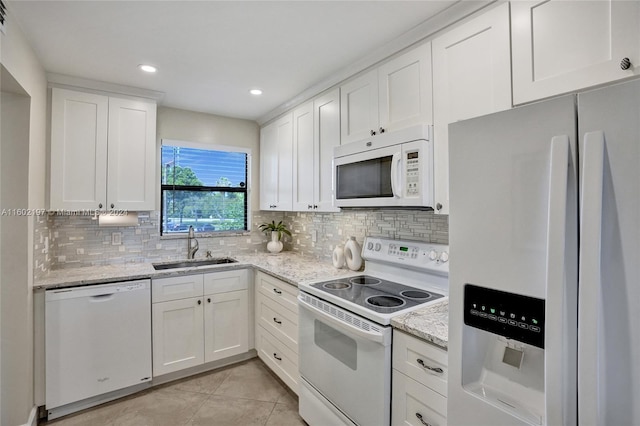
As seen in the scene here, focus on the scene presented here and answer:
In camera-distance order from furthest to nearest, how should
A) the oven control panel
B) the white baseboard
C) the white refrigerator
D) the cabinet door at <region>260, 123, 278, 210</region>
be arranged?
the cabinet door at <region>260, 123, 278, 210</region> < the white baseboard < the oven control panel < the white refrigerator

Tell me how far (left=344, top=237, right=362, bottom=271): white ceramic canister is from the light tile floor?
111 cm

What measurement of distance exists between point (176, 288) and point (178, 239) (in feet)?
2.47

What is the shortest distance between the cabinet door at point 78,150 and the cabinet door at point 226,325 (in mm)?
1268

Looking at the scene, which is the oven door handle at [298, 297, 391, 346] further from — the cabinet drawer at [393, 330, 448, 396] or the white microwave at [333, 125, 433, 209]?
the white microwave at [333, 125, 433, 209]

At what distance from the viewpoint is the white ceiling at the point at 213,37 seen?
5.35 feet

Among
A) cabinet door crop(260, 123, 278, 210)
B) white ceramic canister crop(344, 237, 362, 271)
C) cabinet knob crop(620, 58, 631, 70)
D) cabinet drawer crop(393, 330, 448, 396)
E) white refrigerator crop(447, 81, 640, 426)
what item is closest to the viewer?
white refrigerator crop(447, 81, 640, 426)

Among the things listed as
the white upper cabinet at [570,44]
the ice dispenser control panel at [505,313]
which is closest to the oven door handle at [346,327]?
the ice dispenser control panel at [505,313]

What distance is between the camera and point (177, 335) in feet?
8.62

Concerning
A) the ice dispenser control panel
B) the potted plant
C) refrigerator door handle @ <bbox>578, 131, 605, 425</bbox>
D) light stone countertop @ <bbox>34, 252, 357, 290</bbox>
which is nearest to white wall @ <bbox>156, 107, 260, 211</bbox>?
the potted plant

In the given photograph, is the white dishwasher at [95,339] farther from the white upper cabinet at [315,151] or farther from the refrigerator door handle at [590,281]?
the refrigerator door handle at [590,281]

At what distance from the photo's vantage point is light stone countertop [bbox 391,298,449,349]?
127cm

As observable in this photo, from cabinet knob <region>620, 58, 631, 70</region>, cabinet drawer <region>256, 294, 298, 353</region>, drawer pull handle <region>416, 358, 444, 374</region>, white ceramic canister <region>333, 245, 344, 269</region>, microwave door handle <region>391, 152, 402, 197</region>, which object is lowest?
cabinet drawer <region>256, 294, 298, 353</region>

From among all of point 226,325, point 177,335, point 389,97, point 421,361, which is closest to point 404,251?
point 421,361

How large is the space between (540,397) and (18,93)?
9.79 feet
